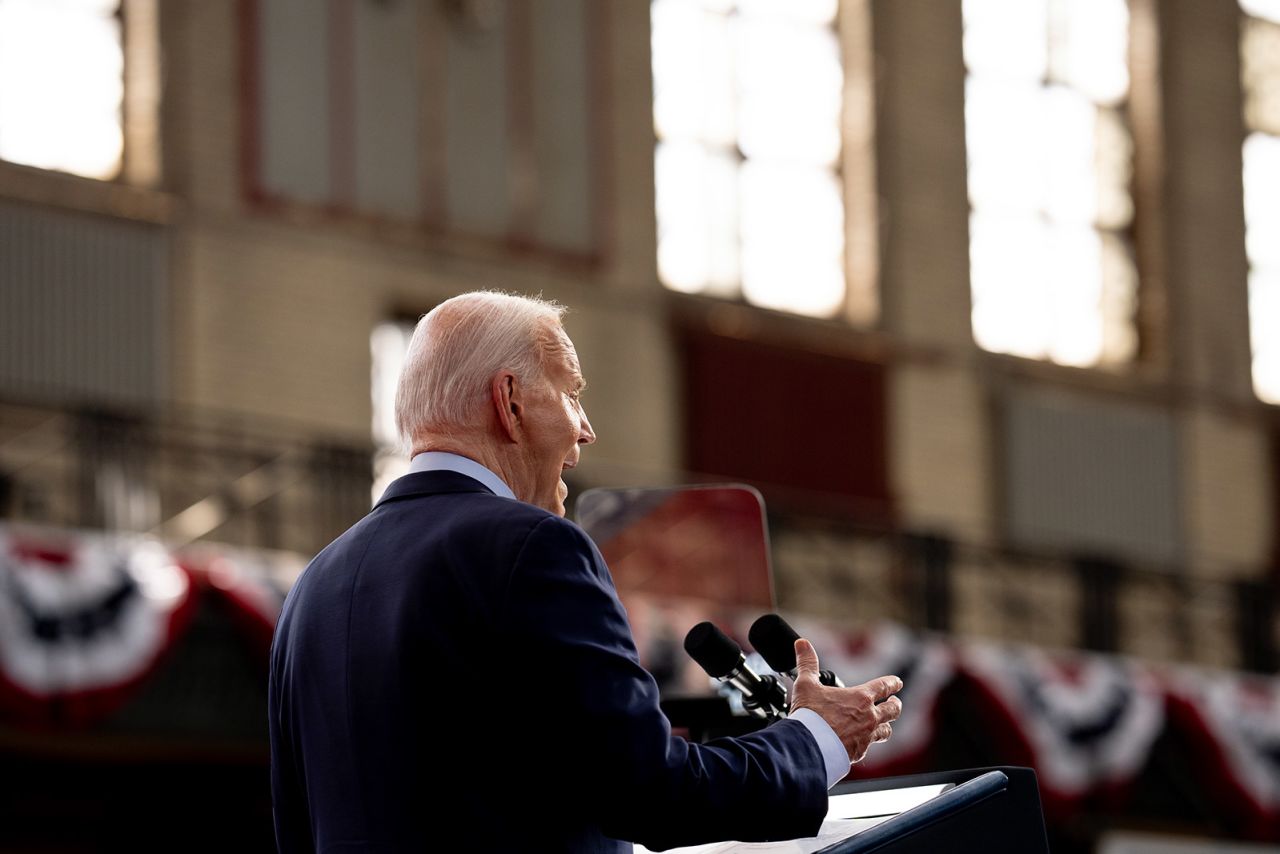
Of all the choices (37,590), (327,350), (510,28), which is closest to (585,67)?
(510,28)

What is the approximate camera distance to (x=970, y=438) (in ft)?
55.7

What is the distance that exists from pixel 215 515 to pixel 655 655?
712cm

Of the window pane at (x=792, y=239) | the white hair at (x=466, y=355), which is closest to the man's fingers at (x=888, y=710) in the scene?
the white hair at (x=466, y=355)

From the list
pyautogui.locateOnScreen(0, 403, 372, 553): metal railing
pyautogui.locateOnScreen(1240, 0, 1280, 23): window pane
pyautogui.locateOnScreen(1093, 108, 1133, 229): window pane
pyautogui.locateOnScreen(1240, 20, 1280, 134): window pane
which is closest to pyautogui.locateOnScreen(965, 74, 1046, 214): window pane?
pyautogui.locateOnScreen(1093, 108, 1133, 229): window pane

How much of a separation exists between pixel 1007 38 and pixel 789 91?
2.09 meters

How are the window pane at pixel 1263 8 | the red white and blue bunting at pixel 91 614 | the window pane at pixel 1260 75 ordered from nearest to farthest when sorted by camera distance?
the red white and blue bunting at pixel 91 614, the window pane at pixel 1260 75, the window pane at pixel 1263 8

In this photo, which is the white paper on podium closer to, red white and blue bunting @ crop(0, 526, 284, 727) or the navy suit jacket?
the navy suit jacket

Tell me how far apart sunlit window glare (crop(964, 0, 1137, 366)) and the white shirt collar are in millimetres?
14916

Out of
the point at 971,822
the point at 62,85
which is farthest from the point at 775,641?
the point at 62,85

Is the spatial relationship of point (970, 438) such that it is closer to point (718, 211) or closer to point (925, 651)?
point (718, 211)

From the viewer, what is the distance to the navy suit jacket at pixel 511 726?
7.91 ft

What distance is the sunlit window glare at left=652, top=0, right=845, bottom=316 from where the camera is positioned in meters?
16.1

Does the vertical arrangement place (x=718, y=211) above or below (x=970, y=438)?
above

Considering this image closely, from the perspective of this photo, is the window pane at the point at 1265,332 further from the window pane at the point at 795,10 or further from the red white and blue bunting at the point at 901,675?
the red white and blue bunting at the point at 901,675
